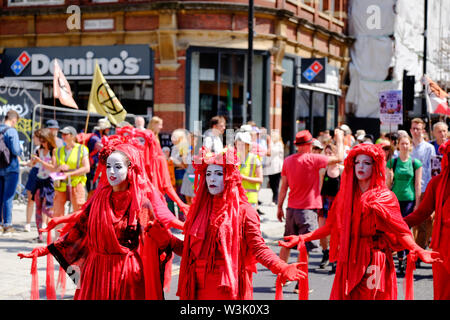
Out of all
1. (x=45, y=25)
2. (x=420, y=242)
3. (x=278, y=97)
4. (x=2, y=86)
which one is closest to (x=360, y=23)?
(x=278, y=97)

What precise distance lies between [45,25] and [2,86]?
22.6ft

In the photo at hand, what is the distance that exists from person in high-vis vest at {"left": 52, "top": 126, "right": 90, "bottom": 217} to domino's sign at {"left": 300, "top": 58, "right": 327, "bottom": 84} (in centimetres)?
1337

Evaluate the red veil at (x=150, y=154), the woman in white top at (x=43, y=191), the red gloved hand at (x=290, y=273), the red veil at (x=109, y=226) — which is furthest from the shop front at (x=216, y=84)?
the red gloved hand at (x=290, y=273)

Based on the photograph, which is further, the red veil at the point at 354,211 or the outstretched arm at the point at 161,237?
the red veil at the point at 354,211

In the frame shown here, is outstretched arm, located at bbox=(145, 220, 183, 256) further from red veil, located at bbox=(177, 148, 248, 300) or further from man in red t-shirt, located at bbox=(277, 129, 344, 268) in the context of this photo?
man in red t-shirt, located at bbox=(277, 129, 344, 268)

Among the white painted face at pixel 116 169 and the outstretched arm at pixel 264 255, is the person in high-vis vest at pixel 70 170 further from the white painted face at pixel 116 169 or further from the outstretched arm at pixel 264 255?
the outstretched arm at pixel 264 255

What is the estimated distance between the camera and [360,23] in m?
26.9

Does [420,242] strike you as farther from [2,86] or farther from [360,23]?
[360,23]

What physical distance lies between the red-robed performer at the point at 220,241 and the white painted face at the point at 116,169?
20.4 inches

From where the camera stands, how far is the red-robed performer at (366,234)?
4801 mm

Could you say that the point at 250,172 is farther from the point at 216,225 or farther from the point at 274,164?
the point at 274,164

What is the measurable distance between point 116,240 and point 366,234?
1.89m

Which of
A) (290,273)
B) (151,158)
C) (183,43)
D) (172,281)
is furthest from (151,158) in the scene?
(183,43)

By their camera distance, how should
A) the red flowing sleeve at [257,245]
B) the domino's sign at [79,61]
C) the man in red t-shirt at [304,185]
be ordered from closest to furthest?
the red flowing sleeve at [257,245], the man in red t-shirt at [304,185], the domino's sign at [79,61]
